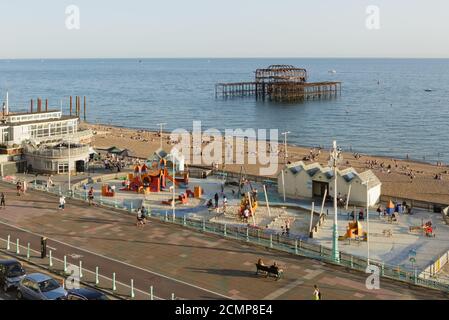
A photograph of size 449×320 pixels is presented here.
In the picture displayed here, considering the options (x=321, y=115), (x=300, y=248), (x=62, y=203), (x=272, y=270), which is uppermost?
(x=321, y=115)

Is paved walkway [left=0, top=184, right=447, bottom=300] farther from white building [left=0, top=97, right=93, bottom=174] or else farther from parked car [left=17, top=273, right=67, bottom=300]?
white building [left=0, top=97, right=93, bottom=174]

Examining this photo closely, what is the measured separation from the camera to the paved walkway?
21.3m

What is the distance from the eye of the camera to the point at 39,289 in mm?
18703

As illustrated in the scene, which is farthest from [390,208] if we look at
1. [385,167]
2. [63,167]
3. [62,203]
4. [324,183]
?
[385,167]

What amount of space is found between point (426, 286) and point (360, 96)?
143248 mm

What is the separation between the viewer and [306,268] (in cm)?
2375

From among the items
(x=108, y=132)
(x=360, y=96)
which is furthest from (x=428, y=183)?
(x=360, y=96)

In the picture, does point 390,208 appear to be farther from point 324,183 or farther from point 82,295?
point 82,295

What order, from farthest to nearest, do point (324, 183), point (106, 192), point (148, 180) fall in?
point (148, 180), point (106, 192), point (324, 183)

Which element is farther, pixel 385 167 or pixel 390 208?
pixel 385 167

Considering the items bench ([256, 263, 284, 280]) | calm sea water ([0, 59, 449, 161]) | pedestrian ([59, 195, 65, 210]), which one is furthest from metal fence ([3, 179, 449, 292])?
calm sea water ([0, 59, 449, 161])

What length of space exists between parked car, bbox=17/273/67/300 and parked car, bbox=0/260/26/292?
828 mm

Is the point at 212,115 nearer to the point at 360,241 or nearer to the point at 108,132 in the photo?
the point at 108,132

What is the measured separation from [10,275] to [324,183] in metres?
23.8
